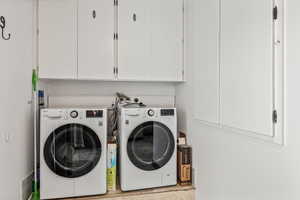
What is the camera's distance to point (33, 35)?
202 centimetres

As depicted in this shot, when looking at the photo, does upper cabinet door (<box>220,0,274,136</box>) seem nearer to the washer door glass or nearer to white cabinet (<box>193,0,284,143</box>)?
white cabinet (<box>193,0,284,143</box>)

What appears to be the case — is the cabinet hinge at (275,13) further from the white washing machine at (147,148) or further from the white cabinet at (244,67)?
the white washing machine at (147,148)

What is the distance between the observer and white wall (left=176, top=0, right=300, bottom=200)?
1.08m

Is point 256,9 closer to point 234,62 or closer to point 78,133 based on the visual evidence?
point 234,62

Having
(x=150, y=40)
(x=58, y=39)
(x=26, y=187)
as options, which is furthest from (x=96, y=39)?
(x=26, y=187)

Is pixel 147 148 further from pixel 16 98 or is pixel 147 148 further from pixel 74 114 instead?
pixel 16 98

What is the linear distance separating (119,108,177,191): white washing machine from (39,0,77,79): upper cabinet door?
0.79 m

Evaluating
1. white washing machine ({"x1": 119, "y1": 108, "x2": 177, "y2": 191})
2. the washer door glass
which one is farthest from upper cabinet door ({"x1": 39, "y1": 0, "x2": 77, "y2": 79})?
white washing machine ({"x1": 119, "y1": 108, "x2": 177, "y2": 191})

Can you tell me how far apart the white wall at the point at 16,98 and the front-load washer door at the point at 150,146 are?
1.00m

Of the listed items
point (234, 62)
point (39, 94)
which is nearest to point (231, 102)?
point (234, 62)

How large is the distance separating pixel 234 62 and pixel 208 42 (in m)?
0.46

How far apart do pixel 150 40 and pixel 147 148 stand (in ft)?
4.13

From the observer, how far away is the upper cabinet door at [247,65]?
1226 mm

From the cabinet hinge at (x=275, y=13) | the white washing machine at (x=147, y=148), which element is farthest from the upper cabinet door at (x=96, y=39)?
the cabinet hinge at (x=275, y=13)
